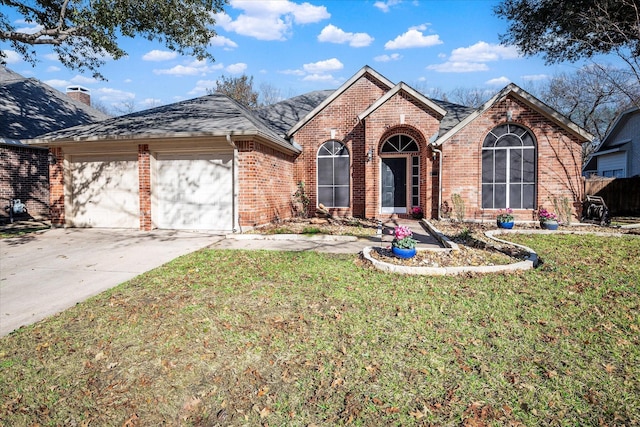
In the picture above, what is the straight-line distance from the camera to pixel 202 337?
3.46 m

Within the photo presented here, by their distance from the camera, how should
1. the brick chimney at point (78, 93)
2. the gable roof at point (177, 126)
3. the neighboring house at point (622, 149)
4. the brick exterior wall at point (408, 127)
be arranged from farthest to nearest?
the brick chimney at point (78, 93) → the neighboring house at point (622, 149) → the brick exterior wall at point (408, 127) → the gable roof at point (177, 126)

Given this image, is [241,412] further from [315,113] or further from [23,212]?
[23,212]

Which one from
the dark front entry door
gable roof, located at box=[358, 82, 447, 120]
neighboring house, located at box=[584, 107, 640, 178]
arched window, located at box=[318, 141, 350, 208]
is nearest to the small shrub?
the dark front entry door

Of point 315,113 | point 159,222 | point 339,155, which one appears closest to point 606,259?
point 339,155

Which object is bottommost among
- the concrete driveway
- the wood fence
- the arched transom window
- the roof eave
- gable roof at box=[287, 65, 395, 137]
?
the concrete driveway

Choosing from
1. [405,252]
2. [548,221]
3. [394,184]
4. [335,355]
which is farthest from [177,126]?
[548,221]

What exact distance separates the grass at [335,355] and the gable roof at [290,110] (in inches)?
442

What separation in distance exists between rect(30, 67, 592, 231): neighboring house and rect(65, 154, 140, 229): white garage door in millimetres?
32

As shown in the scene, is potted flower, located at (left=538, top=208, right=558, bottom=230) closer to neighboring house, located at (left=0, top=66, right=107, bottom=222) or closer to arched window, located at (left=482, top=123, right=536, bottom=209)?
arched window, located at (left=482, top=123, right=536, bottom=209)

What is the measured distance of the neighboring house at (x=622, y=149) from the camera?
17.6 meters

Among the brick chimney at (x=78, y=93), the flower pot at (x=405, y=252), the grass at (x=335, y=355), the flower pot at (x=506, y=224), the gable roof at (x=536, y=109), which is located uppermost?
the brick chimney at (x=78, y=93)

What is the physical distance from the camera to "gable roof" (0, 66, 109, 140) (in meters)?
14.8

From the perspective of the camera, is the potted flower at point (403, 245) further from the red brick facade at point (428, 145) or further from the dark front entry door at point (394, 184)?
the dark front entry door at point (394, 184)

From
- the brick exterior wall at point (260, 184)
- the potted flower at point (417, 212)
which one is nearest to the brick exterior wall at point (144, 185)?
the brick exterior wall at point (260, 184)
